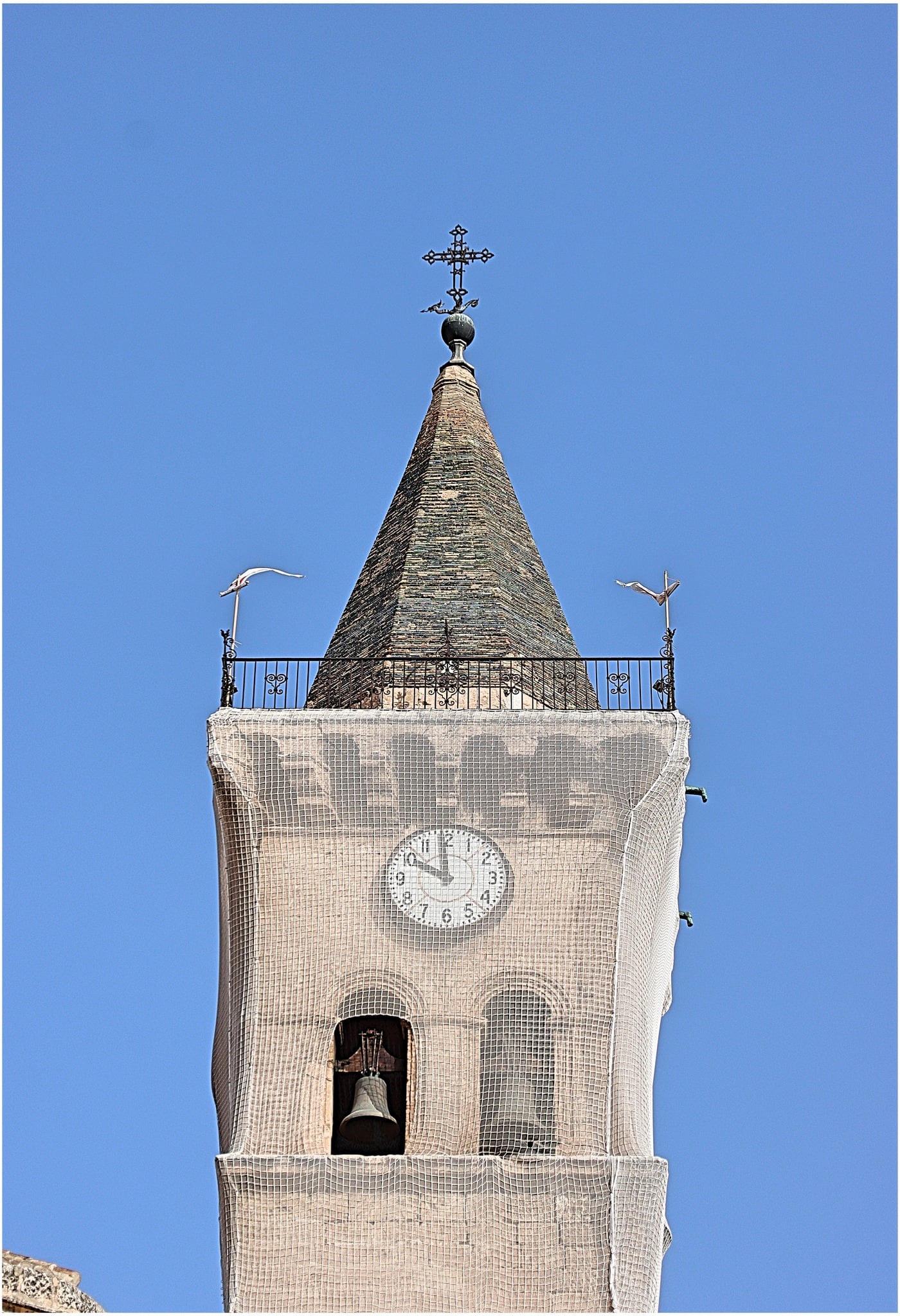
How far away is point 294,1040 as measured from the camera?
2520 cm

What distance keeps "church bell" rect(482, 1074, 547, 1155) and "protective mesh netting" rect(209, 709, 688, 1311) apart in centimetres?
2

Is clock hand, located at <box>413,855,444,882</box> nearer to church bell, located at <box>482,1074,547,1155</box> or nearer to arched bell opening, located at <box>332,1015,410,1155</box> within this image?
arched bell opening, located at <box>332,1015,410,1155</box>

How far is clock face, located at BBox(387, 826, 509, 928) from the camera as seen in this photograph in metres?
25.6

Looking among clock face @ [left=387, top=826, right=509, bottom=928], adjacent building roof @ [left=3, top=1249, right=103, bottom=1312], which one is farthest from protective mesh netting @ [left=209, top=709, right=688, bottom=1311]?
adjacent building roof @ [left=3, top=1249, right=103, bottom=1312]

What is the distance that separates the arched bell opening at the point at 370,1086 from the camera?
24875mm

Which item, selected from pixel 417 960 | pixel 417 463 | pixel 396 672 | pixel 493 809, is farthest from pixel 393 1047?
pixel 417 463

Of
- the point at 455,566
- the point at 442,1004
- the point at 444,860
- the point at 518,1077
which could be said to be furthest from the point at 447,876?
the point at 455,566

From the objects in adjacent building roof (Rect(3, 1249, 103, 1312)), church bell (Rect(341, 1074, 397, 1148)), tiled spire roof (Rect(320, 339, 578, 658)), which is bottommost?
adjacent building roof (Rect(3, 1249, 103, 1312))

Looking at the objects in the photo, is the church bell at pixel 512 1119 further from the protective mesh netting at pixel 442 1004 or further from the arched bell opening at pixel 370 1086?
the arched bell opening at pixel 370 1086

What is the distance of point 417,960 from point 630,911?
2.22 m

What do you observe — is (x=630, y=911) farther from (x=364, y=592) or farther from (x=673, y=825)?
(x=364, y=592)

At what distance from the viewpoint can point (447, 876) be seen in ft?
84.3

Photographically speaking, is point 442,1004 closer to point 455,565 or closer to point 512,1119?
point 512,1119

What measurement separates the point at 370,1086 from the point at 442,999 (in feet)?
3.62
